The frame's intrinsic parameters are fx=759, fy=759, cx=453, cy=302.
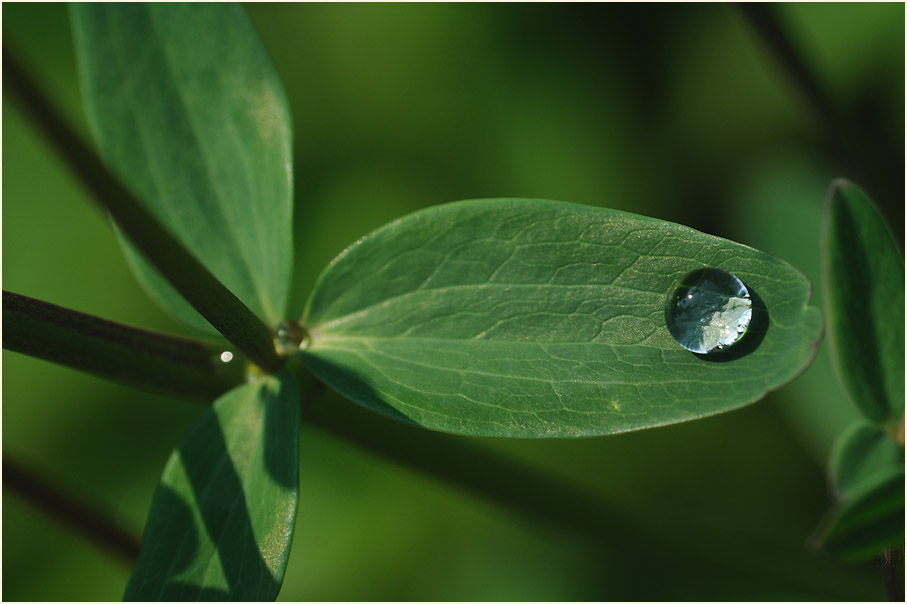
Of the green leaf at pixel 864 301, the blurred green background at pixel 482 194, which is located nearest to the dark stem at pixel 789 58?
the blurred green background at pixel 482 194

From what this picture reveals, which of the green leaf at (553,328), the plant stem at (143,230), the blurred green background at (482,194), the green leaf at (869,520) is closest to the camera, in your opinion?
the plant stem at (143,230)

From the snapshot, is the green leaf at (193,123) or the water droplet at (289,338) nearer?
the water droplet at (289,338)

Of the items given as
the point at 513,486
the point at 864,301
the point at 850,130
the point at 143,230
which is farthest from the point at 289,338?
the point at 850,130

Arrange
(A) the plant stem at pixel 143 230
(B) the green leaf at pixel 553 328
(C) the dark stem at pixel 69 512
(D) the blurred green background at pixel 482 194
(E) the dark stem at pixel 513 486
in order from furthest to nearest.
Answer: (D) the blurred green background at pixel 482 194 → (C) the dark stem at pixel 69 512 → (E) the dark stem at pixel 513 486 → (B) the green leaf at pixel 553 328 → (A) the plant stem at pixel 143 230

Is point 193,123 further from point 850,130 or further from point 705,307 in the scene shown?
point 850,130

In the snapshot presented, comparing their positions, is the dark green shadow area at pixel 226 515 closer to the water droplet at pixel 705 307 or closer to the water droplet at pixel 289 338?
the water droplet at pixel 289 338

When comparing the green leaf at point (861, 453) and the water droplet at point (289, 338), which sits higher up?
the green leaf at point (861, 453)

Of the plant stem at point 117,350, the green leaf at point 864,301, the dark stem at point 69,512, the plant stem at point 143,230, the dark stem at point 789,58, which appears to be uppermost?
the dark stem at point 789,58
